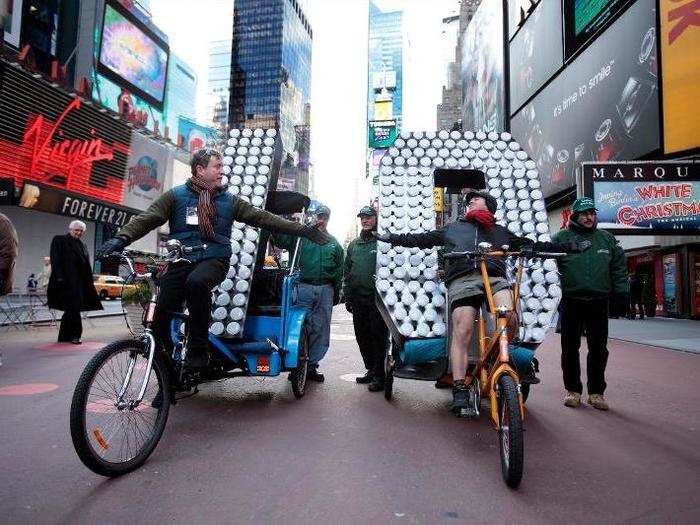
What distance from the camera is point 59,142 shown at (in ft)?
82.4

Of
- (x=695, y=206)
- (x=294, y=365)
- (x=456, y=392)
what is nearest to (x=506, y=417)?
(x=456, y=392)

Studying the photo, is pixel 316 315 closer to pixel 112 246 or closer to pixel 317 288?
pixel 317 288

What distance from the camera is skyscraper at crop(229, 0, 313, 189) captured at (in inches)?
5605

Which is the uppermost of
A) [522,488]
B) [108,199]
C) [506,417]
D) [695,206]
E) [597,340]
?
[108,199]

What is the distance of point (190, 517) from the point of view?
2338 mm

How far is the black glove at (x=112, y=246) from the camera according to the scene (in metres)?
3.10

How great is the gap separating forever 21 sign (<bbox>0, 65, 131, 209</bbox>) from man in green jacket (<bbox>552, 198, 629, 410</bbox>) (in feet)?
81.5

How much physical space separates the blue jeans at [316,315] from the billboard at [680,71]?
14.7 m

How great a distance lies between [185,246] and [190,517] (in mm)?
1831

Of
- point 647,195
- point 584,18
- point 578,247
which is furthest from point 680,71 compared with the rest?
point 578,247

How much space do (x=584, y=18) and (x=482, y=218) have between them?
26.8 meters

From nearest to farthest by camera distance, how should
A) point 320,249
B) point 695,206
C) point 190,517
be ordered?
point 190,517 → point 320,249 → point 695,206

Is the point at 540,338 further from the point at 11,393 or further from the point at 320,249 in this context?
the point at 11,393

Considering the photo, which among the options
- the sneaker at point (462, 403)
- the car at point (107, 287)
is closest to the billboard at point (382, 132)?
the car at point (107, 287)
